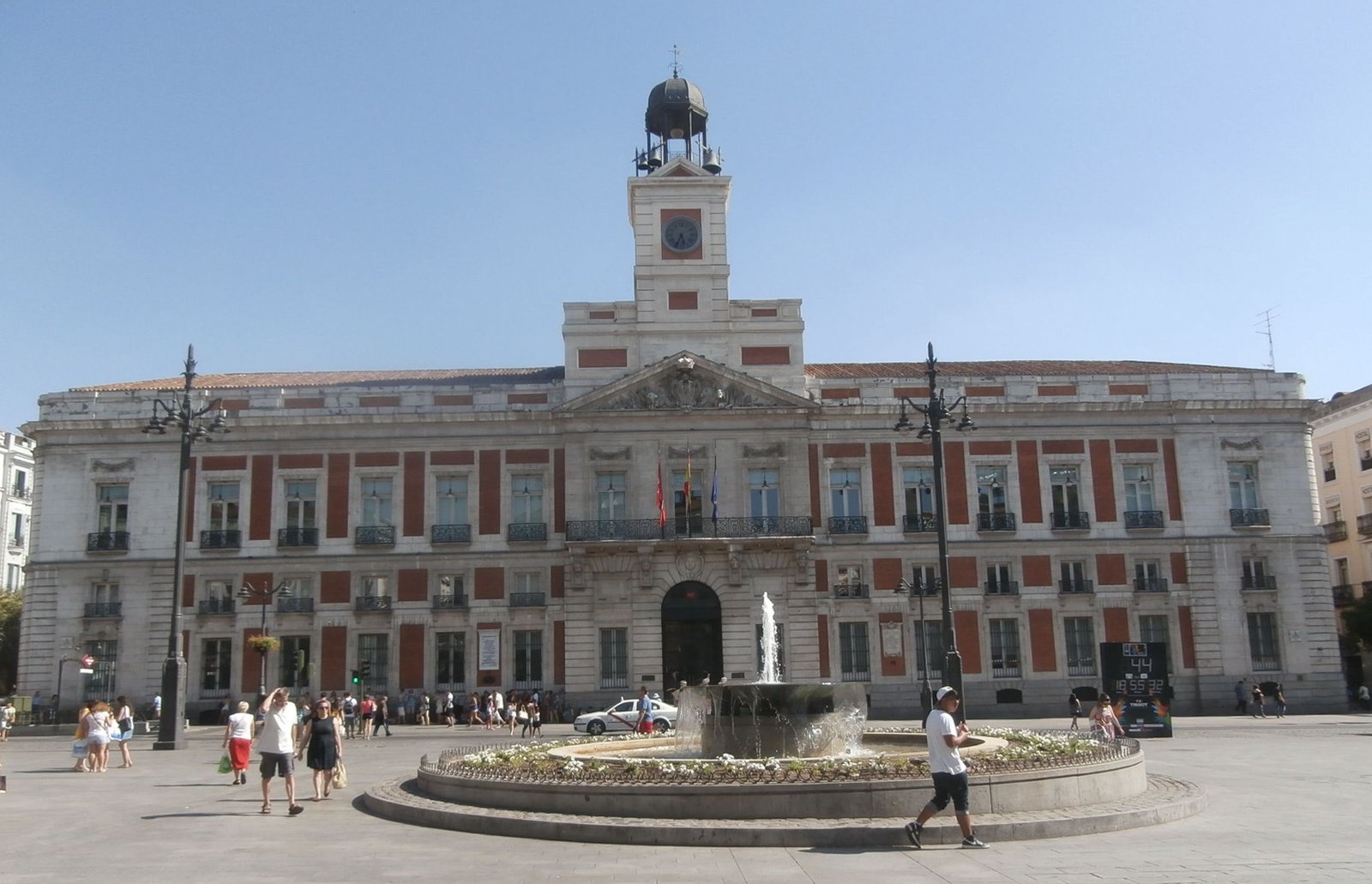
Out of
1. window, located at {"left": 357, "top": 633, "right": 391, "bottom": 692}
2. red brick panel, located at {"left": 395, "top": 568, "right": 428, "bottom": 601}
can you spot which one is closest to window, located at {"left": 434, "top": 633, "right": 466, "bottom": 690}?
red brick panel, located at {"left": 395, "top": 568, "right": 428, "bottom": 601}

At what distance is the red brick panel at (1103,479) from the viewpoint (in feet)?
145

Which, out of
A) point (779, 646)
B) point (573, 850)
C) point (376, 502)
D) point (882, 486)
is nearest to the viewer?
point (573, 850)

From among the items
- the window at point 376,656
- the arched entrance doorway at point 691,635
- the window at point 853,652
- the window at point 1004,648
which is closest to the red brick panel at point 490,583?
the window at point 376,656

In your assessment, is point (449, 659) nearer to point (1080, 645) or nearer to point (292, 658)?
point (292, 658)

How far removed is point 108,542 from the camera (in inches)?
1673

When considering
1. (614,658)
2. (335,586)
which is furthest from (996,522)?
(335,586)

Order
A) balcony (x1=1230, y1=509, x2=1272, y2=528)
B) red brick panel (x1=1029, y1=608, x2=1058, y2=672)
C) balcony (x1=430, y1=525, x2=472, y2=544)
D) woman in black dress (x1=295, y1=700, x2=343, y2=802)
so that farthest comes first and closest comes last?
balcony (x1=1230, y1=509, x2=1272, y2=528)
balcony (x1=430, y1=525, x2=472, y2=544)
red brick panel (x1=1029, y1=608, x2=1058, y2=672)
woman in black dress (x1=295, y1=700, x2=343, y2=802)

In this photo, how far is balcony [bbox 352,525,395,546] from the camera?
42875 millimetres

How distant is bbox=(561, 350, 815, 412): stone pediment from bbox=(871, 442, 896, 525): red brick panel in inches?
124

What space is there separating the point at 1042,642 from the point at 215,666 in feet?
94.6

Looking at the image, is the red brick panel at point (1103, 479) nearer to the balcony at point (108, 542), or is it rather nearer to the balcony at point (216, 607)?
the balcony at point (216, 607)

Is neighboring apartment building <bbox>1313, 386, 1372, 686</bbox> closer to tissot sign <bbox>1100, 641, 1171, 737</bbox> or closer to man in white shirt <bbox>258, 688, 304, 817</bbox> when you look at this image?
tissot sign <bbox>1100, 641, 1171, 737</bbox>

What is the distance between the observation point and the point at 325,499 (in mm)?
43312

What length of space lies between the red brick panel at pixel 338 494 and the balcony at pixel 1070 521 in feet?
83.6
